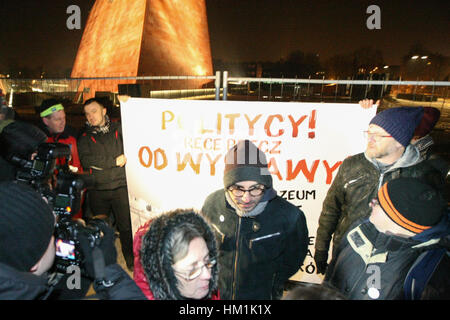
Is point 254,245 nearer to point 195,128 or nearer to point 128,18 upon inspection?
point 195,128

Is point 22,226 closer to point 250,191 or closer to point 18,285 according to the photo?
point 18,285

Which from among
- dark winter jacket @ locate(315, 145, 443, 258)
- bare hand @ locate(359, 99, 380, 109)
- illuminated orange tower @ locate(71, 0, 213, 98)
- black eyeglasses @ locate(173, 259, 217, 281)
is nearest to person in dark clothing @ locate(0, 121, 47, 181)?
black eyeglasses @ locate(173, 259, 217, 281)

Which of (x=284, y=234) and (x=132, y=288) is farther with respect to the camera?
(x=284, y=234)

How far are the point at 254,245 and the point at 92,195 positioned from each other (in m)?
2.16

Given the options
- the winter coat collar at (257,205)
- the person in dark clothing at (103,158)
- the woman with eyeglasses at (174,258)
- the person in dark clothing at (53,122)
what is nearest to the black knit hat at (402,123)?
the winter coat collar at (257,205)

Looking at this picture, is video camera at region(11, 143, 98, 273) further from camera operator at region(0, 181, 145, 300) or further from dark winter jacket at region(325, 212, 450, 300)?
dark winter jacket at region(325, 212, 450, 300)

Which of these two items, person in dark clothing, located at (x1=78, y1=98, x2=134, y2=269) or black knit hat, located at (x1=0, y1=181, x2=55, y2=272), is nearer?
black knit hat, located at (x1=0, y1=181, x2=55, y2=272)

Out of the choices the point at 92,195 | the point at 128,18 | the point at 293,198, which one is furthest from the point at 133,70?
the point at 293,198

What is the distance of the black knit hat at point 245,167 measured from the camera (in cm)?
188

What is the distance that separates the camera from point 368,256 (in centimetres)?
148

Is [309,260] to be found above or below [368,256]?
below

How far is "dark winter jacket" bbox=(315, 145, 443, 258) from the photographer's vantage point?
6.50 ft

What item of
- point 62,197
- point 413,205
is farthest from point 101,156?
point 413,205

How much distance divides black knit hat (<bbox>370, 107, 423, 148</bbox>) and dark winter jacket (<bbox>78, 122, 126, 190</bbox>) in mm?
2798
